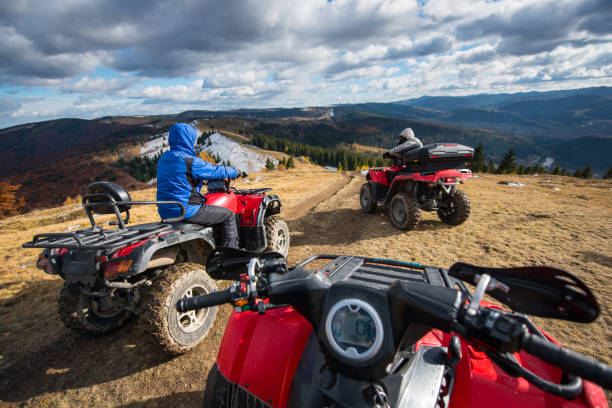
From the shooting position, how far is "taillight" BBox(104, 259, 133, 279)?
2.90 m

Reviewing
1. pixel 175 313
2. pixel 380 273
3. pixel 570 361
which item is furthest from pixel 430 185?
pixel 570 361

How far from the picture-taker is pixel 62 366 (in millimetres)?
3494

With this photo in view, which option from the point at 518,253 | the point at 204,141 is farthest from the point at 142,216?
the point at 204,141

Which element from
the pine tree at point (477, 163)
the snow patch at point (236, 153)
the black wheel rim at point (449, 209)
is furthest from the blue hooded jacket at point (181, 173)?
the snow patch at point (236, 153)

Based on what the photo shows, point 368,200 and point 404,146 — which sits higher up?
point 404,146

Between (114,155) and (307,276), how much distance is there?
145 m

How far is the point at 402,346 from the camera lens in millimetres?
1246

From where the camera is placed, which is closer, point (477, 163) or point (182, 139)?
point (182, 139)

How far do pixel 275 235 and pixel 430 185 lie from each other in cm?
453

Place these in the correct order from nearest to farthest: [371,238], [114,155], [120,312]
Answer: [120,312] < [371,238] < [114,155]

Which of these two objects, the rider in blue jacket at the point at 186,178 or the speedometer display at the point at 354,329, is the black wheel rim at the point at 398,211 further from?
the speedometer display at the point at 354,329

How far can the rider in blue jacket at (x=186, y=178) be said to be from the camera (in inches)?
161

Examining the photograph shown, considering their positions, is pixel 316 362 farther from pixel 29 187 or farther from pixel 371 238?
pixel 29 187

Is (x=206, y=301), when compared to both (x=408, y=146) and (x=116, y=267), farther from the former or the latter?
(x=408, y=146)
